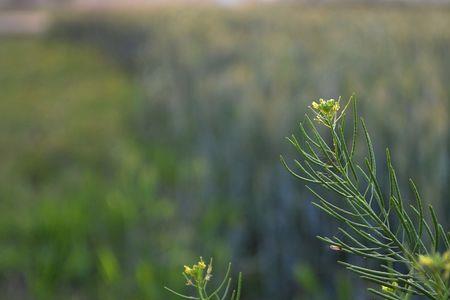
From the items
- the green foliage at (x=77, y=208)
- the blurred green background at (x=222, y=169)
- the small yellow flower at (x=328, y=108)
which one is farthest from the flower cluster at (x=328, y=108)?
the green foliage at (x=77, y=208)

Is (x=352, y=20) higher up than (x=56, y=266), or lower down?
higher up

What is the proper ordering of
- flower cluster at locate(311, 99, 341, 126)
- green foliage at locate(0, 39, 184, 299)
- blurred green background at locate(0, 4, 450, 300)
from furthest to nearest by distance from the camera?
green foliage at locate(0, 39, 184, 299), blurred green background at locate(0, 4, 450, 300), flower cluster at locate(311, 99, 341, 126)

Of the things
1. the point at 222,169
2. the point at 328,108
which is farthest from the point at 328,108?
the point at 222,169

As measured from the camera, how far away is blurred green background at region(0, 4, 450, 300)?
2.73 meters

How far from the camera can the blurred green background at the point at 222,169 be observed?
108 inches

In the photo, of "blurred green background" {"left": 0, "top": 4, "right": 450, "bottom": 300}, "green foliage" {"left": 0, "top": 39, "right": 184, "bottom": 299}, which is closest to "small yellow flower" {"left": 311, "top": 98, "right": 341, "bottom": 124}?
"blurred green background" {"left": 0, "top": 4, "right": 450, "bottom": 300}

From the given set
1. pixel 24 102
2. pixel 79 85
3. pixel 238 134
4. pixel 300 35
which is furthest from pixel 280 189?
pixel 79 85

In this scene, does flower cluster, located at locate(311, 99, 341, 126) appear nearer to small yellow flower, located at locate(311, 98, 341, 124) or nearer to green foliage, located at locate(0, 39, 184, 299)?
small yellow flower, located at locate(311, 98, 341, 124)

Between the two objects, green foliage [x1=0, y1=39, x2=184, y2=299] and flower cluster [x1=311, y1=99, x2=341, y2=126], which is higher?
flower cluster [x1=311, y1=99, x2=341, y2=126]

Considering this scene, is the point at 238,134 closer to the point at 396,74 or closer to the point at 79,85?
the point at 396,74

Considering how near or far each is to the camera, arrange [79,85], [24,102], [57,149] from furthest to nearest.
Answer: [79,85] → [24,102] → [57,149]

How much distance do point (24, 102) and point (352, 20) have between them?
376 centimetres

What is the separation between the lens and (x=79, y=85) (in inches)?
367

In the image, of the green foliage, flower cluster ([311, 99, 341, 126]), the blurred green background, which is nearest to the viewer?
flower cluster ([311, 99, 341, 126])
